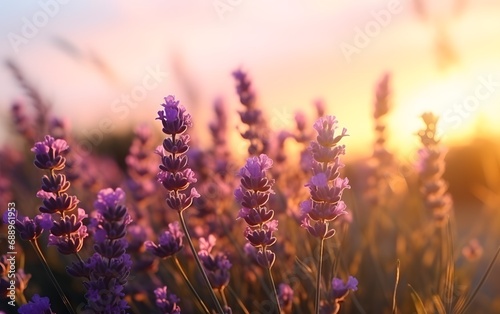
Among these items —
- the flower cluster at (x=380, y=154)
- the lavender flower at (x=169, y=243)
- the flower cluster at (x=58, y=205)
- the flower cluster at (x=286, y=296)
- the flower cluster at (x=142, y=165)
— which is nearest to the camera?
the flower cluster at (x=58, y=205)

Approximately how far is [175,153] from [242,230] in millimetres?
1562

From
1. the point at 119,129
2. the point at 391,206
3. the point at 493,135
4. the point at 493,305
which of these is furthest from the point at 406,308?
the point at 119,129

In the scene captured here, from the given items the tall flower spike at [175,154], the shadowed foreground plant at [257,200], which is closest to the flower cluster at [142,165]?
the tall flower spike at [175,154]

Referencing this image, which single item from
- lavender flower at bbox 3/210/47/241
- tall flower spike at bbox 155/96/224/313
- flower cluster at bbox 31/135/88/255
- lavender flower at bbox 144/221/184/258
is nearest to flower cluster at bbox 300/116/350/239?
tall flower spike at bbox 155/96/224/313

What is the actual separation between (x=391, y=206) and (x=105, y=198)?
8.30 ft

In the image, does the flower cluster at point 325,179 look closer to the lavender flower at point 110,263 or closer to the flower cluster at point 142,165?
the lavender flower at point 110,263

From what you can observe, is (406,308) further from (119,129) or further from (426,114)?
(119,129)

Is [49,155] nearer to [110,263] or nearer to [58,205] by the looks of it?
[58,205]

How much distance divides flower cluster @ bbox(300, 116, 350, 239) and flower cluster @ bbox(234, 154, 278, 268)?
0.31 feet

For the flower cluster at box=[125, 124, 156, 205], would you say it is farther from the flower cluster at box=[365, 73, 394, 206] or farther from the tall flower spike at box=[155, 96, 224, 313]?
the tall flower spike at box=[155, 96, 224, 313]

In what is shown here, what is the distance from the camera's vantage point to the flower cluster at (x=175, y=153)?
172 centimetres

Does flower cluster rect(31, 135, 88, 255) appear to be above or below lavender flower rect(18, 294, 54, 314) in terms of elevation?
above

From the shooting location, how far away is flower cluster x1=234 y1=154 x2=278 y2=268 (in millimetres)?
1678

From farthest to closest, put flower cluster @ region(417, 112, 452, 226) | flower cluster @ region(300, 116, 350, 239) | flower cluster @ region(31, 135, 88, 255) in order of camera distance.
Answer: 1. flower cluster @ region(417, 112, 452, 226)
2. flower cluster @ region(31, 135, 88, 255)
3. flower cluster @ region(300, 116, 350, 239)
